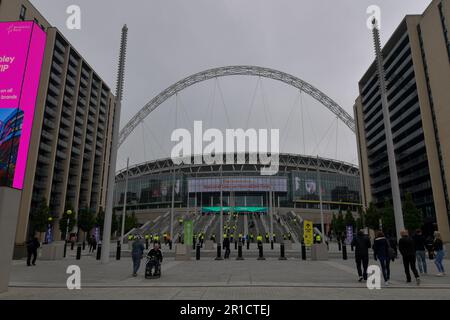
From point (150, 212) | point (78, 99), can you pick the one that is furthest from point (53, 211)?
point (150, 212)

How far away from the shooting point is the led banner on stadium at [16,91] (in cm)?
1023

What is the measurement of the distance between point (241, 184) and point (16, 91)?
91832 mm

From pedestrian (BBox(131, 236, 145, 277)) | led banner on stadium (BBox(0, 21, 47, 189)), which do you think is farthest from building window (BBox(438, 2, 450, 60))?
led banner on stadium (BBox(0, 21, 47, 189))

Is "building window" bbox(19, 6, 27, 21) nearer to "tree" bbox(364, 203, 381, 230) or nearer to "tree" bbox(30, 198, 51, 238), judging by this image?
"tree" bbox(30, 198, 51, 238)

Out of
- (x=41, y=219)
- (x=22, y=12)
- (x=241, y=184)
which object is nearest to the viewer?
(x=41, y=219)

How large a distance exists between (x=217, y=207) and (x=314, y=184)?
32.8 meters

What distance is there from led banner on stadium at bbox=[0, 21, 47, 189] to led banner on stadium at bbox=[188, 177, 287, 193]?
8891 cm

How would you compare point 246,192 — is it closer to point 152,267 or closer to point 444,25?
point 444,25

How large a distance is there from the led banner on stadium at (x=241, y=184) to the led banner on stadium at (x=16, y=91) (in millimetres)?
88914

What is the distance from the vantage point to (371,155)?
85000 mm

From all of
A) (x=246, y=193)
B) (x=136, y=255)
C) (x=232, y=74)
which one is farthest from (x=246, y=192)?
(x=136, y=255)

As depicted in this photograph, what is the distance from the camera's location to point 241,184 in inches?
3971

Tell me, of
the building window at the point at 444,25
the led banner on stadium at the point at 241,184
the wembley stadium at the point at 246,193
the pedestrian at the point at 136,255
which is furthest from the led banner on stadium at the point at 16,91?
the led banner on stadium at the point at 241,184

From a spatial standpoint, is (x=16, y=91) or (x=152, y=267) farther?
(x=152, y=267)
